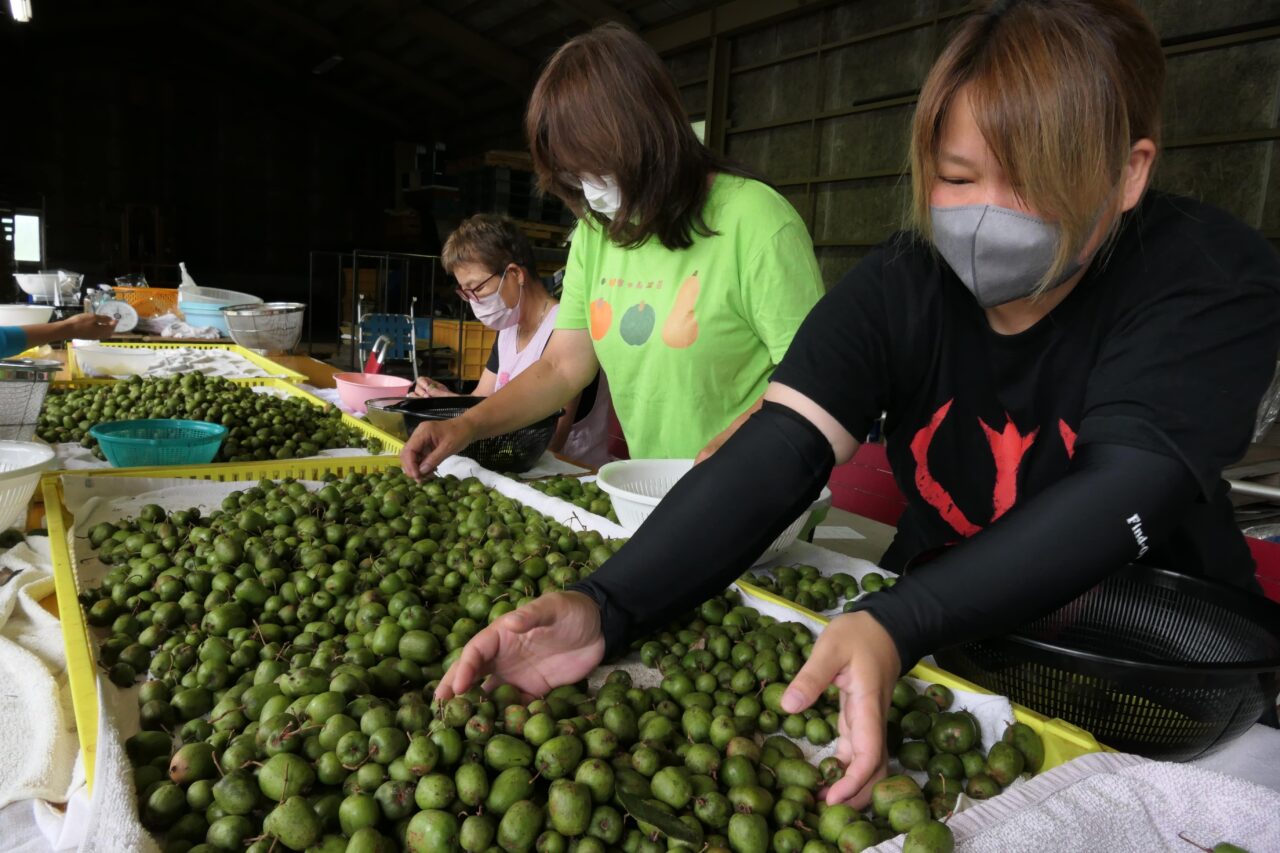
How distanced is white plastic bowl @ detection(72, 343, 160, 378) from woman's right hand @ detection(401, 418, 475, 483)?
2.80m

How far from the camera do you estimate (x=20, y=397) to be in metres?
2.33

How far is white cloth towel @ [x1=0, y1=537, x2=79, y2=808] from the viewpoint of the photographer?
1158 mm

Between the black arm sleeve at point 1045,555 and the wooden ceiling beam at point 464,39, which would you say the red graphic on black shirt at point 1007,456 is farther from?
the wooden ceiling beam at point 464,39

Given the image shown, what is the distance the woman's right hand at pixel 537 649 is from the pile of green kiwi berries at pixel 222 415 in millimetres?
1773

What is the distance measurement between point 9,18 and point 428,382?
60.3 ft

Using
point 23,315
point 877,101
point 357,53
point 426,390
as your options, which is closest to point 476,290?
point 426,390

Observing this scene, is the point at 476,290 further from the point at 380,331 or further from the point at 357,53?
the point at 357,53

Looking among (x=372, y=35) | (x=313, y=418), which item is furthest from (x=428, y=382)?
(x=372, y=35)

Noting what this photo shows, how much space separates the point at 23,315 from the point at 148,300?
96.4 inches

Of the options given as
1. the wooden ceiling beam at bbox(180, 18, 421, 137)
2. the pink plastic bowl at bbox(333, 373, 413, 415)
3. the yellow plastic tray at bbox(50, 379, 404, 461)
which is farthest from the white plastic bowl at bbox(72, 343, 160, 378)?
the wooden ceiling beam at bbox(180, 18, 421, 137)

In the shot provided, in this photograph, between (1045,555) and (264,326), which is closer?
(1045,555)

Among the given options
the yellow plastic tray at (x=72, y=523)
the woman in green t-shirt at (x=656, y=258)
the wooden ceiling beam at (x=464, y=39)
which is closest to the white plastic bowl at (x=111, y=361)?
the yellow plastic tray at (x=72, y=523)

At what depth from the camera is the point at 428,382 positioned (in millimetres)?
3760

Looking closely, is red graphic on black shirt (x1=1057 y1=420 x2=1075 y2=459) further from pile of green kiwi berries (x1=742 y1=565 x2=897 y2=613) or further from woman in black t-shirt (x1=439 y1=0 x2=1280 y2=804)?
pile of green kiwi berries (x1=742 y1=565 x2=897 y2=613)
